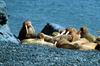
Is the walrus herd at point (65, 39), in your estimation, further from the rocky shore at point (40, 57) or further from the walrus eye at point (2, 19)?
the rocky shore at point (40, 57)

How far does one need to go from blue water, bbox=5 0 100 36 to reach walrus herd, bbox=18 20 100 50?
3.33m

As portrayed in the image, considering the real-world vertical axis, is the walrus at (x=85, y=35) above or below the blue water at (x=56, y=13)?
above

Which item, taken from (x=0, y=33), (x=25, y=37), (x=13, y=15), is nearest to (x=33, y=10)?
(x=13, y=15)

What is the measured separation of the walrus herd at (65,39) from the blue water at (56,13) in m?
3.33

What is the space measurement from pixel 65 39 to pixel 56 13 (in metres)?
8.19

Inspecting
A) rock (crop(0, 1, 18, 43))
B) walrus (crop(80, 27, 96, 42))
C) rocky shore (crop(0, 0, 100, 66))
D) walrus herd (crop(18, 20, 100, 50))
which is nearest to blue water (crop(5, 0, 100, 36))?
walrus herd (crop(18, 20, 100, 50))

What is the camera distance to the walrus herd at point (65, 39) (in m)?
9.15

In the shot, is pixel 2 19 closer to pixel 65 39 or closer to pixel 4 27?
pixel 4 27

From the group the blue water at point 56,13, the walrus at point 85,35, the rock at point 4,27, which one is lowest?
the blue water at point 56,13

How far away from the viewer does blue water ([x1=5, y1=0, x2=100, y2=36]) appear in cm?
1596

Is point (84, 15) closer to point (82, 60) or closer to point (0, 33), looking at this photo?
point (0, 33)

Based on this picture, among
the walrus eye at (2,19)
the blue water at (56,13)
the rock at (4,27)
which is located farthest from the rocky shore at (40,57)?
the blue water at (56,13)

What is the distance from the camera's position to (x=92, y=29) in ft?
49.2

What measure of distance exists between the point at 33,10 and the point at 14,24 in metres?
3.54
